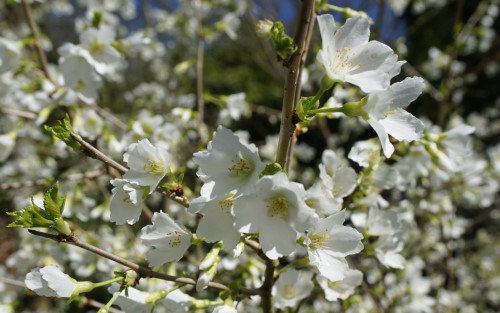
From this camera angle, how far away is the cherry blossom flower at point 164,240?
111 cm

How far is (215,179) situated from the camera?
97cm

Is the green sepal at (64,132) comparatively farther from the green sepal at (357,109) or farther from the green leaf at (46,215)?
the green sepal at (357,109)

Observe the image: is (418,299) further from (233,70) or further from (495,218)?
(233,70)

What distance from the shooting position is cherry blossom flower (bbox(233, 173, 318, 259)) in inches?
34.3

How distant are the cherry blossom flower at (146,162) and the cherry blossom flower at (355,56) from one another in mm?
507

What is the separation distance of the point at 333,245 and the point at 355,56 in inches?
21.1

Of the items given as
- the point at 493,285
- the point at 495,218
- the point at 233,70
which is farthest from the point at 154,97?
the point at 233,70

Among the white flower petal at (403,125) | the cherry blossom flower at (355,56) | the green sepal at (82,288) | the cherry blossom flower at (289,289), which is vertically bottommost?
the cherry blossom flower at (289,289)

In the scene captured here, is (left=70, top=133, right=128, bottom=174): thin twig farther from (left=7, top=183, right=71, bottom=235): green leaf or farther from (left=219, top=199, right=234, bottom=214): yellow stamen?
(left=219, top=199, right=234, bottom=214): yellow stamen

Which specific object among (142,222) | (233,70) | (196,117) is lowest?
(233,70)

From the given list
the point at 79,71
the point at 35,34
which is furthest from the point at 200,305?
the point at 35,34

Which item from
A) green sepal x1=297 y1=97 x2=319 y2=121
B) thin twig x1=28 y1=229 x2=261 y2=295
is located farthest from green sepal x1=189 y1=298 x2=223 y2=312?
green sepal x1=297 y1=97 x2=319 y2=121

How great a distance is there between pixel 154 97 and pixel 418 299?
147 inches

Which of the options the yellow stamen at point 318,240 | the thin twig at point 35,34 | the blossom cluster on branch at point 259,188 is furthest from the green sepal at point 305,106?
the thin twig at point 35,34
